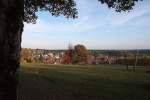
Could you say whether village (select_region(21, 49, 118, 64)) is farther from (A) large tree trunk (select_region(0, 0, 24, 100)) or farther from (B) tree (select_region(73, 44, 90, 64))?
(A) large tree trunk (select_region(0, 0, 24, 100))

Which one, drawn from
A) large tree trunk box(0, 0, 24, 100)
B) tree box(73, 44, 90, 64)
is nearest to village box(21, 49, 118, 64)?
tree box(73, 44, 90, 64)

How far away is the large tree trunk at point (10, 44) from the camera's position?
Result: 22.5 feet

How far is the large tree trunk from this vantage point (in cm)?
685

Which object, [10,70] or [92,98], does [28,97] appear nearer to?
[92,98]

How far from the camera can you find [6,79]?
22.9ft

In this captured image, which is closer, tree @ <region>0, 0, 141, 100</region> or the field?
tree @ <region>0, 0, 141, 100</region>

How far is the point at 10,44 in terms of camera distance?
699 centimetres

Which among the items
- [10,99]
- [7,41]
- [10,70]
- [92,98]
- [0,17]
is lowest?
[92,98]

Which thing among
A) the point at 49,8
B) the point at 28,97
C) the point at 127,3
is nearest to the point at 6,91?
the point at 127,3

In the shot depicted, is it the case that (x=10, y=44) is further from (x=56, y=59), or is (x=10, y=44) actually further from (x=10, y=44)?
(x=56, y=59)

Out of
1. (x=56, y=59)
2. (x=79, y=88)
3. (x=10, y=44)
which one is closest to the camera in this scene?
(x=10, y=44)

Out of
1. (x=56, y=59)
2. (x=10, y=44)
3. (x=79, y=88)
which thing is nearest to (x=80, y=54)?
(x=56, y=59)

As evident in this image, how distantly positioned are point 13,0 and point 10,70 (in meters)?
1.27

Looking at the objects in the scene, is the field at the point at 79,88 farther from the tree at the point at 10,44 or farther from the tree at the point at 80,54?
the tree at the point at 80,54
